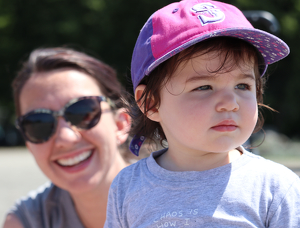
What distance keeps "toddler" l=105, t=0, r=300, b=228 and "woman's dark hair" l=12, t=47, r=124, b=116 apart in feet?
3.14

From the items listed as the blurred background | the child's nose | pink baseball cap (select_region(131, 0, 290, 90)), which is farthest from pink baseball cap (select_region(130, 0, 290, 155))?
the blurred background

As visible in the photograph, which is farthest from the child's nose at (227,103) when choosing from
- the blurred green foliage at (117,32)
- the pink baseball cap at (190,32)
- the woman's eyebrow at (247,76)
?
the blurred green foliage at (117,32)

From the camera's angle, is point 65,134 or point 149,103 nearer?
point 149,103

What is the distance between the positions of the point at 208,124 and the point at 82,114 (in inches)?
45.7

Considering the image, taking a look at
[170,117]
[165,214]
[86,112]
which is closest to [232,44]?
[170,117]

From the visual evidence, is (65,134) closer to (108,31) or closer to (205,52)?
(205,52)

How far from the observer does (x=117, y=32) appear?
56.1 feet

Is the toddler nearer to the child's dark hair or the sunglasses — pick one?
the child's dark hair

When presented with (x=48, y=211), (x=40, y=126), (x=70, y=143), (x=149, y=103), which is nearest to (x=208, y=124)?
(x=149, y=103)

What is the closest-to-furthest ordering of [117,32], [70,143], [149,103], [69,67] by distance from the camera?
[149,103]
[70,143]
[69,67]
[117,32]

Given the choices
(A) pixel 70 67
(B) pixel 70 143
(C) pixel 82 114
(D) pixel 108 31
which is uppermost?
(D) pixel 108 31

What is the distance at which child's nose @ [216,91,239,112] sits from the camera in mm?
1411

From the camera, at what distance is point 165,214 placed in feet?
4.85

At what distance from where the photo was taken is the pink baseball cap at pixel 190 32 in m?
1.45
